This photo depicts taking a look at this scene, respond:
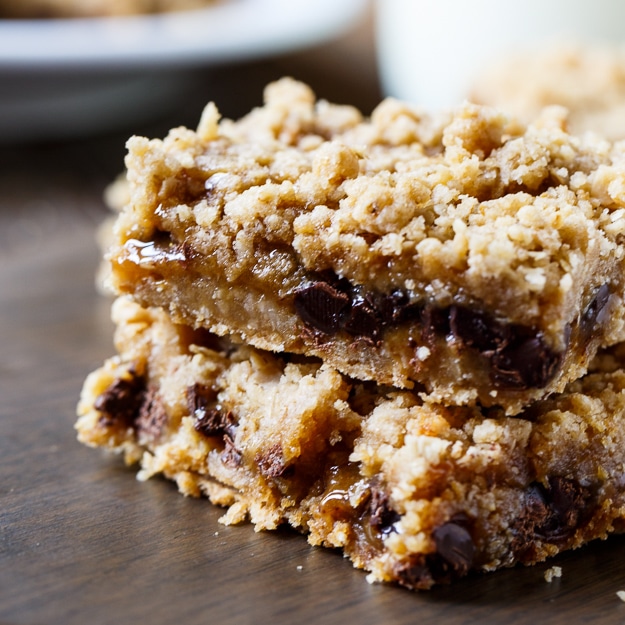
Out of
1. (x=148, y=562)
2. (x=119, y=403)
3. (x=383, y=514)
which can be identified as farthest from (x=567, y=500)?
(x=119, y=403)

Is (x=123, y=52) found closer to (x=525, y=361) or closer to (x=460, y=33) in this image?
(x=460, y=33)

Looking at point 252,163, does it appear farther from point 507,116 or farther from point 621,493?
point 621,493

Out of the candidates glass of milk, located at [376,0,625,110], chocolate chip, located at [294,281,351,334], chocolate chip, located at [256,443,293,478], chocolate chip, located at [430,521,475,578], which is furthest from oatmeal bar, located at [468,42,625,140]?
chocolate chip, located at [430,521,475,578]

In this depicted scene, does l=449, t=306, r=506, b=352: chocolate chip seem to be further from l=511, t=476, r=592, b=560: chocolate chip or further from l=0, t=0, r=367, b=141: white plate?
l=0, t=0, r=367, b=141: white plate

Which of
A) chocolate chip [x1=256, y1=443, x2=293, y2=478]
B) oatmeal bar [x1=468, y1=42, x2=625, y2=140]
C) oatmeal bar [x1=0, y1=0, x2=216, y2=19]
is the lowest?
chocolate chip [x1=256, y1=443, x2=293, y2=478]

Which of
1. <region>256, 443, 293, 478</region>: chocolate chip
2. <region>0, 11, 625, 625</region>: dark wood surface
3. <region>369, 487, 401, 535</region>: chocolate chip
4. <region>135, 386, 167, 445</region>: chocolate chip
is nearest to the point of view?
<region>0, 11, 625, 625</region>: dark wood surface

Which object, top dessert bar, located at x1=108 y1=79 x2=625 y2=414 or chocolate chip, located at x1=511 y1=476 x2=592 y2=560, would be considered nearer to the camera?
top dessert bar, located at x1=108 y1=79 x2=625 y2=414
